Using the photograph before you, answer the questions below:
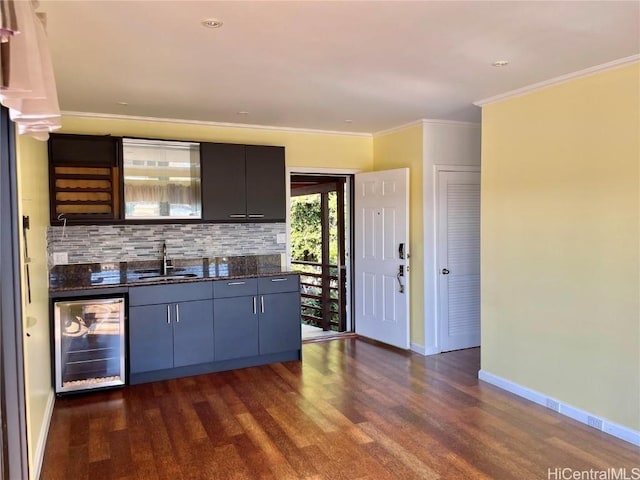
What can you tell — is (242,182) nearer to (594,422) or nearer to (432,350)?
(432,350)

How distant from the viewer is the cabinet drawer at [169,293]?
4.21 m

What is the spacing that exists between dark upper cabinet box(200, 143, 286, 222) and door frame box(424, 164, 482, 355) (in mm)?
1550

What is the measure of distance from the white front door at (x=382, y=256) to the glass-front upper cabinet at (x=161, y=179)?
6.34 feet

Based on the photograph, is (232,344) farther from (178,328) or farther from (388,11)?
(388,11)

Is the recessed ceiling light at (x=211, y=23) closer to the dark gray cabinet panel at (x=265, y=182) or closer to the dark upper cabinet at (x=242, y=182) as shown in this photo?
the dark upper cabinet at (x=242, y=182)

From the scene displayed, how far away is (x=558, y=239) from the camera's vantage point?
3.58m

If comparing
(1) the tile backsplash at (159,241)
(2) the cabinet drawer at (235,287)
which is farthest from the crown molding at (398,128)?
(2) the cabinet drawer at (235,287)

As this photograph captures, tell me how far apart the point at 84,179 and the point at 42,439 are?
7.41 feet

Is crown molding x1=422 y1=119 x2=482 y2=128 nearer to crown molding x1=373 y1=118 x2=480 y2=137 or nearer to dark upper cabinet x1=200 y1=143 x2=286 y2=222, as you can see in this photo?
crown molding x1=373 y1=118 x2=480 y2=137

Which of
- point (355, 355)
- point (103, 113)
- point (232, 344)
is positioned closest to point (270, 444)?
point (232, 344)

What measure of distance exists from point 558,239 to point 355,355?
7.76 ft

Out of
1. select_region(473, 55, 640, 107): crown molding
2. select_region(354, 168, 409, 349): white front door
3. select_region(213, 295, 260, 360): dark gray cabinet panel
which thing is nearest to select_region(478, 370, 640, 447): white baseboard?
select_region(354, 168, 409, 349): white front door

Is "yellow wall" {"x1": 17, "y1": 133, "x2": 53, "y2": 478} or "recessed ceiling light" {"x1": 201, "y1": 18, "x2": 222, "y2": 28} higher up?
"recessed ceiling light" {"x1": 201, "y1": 18, "x2": 222, "y2": 28}

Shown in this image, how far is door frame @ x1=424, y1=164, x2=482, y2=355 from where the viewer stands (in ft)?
16.6
